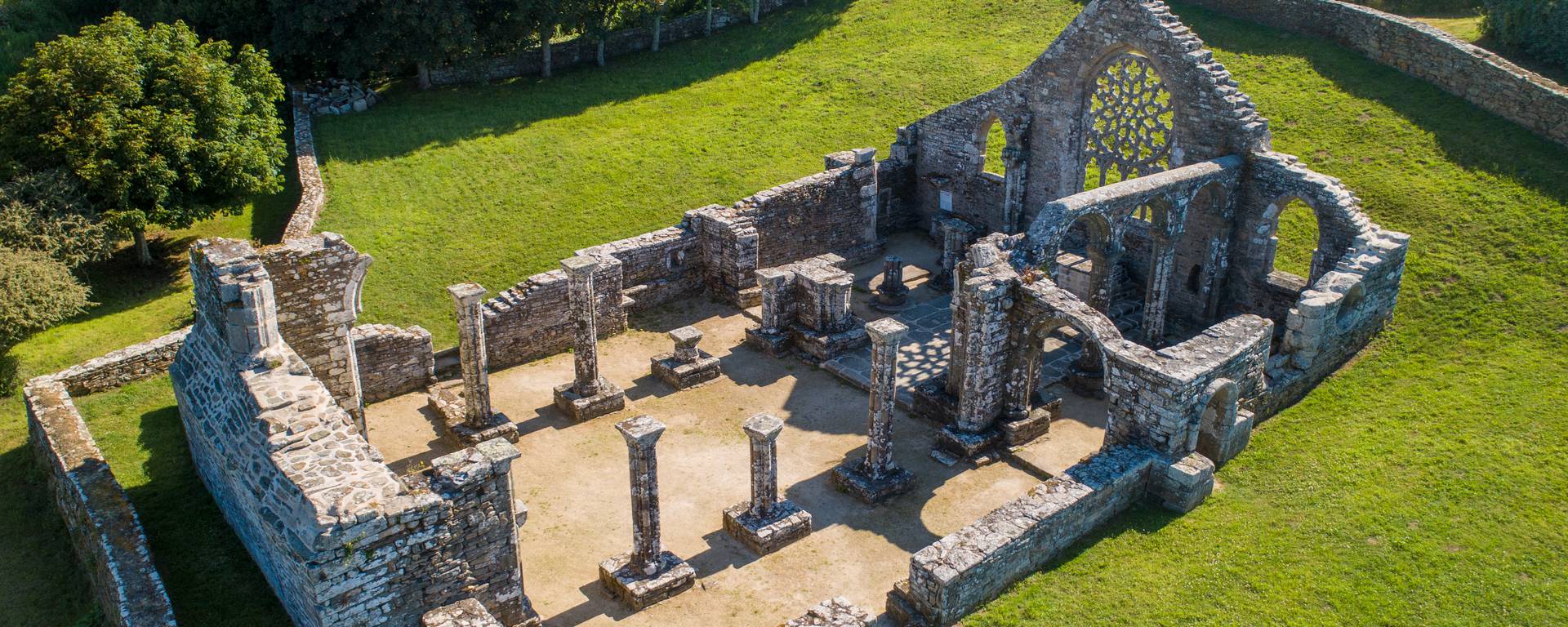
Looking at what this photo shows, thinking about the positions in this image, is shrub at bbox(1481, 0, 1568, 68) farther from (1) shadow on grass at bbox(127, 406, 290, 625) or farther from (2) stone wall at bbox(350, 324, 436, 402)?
(1) shadow on grass at bbox(127, 406, 290, 625)

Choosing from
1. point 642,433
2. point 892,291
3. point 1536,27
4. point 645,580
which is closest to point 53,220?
point 642,433

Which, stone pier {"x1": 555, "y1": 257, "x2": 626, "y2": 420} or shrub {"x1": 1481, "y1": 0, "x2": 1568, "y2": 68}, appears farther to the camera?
shrub {"x1": 1481, "y1": 0, "x2": 1568, "y2": 68}

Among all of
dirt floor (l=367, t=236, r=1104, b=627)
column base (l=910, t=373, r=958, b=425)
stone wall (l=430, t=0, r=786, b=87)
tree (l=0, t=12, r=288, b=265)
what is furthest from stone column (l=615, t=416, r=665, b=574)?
stone wall (l=430, t=0, r=786, b=87)

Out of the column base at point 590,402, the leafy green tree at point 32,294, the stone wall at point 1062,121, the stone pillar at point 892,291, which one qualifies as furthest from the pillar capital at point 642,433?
the leafy green tree at point 32,294

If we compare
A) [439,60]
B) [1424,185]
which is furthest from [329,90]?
[1424,185]

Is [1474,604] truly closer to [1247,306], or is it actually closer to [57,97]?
[1247,306]

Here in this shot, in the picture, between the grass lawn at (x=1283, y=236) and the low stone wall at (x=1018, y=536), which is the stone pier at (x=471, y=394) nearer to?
the grass lawn at (x=1283, y=236)
